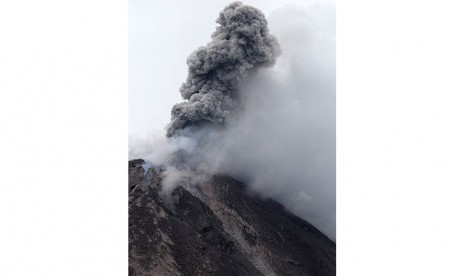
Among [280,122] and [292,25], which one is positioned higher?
[292,25]

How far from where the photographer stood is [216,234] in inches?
763

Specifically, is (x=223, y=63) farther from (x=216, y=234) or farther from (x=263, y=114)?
(x=216, y=234)

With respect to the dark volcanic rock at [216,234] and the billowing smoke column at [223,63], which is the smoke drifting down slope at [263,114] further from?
the dark volcanic rock at [216,234]

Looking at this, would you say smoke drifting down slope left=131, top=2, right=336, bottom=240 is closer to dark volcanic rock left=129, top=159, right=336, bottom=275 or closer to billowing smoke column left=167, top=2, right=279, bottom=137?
billowing smoke column left=167, top=2, right=279, bottom=137

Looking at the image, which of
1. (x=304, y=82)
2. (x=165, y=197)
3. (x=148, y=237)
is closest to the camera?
(x=148, y=237)

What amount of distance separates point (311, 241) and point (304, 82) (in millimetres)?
5934

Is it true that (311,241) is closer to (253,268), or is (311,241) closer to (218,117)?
(253,268)

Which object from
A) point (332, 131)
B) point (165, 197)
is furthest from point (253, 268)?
point (332, 131)

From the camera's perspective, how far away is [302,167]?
2061 cm

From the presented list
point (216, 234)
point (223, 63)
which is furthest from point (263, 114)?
point (216, 234)

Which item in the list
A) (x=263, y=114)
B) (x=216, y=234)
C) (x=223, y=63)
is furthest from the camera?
(x=223, y=63)

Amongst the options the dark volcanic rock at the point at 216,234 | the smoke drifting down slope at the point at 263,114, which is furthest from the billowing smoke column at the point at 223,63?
the dark volcanic rock at the point at 216,234

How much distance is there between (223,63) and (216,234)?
7194mm

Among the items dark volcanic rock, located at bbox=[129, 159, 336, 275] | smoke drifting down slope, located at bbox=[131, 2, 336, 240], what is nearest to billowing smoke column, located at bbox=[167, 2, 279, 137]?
smoke drifting down slope, located at bbox=[131, 2, 336, 240]
